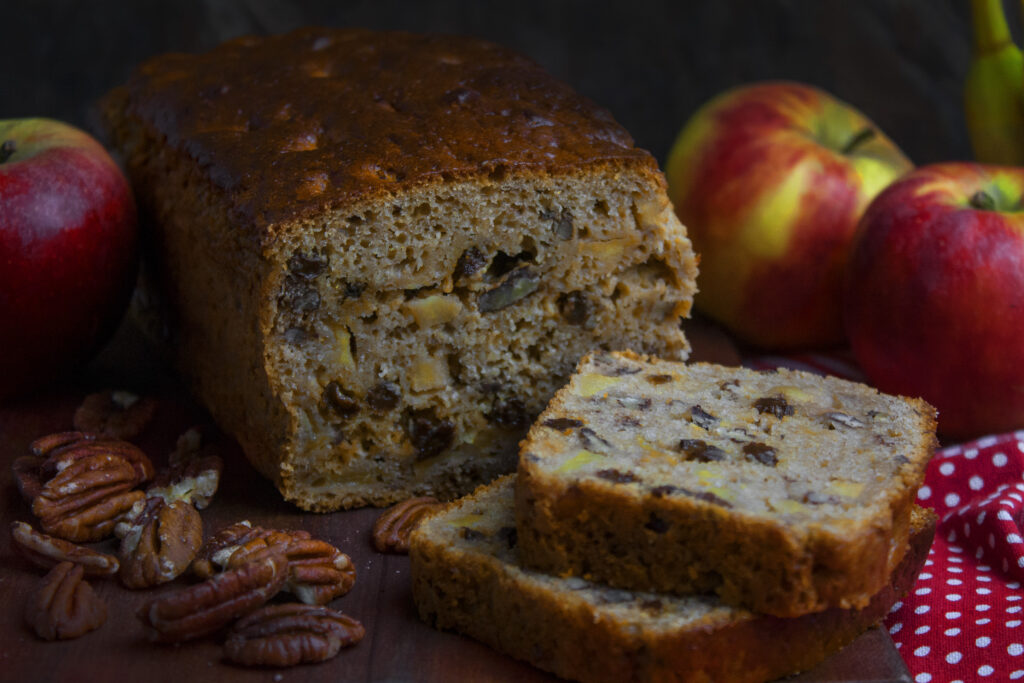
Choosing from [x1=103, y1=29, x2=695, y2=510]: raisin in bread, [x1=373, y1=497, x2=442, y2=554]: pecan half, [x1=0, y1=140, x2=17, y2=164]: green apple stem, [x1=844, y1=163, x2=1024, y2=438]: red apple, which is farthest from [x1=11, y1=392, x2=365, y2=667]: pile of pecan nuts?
[x1=844, y1=163, x2=1024, y2=438]: red apple

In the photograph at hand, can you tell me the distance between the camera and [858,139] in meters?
4.04

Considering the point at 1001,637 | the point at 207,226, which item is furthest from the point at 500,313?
the point at 1001,637

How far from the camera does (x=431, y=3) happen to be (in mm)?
4598

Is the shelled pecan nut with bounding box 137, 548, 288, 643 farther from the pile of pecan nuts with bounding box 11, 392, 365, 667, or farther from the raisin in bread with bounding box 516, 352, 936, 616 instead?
the raisin in bread with bounding box 516, 352, 936, 616

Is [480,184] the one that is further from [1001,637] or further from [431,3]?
[431,3]

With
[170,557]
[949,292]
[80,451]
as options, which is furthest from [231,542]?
[949,292]

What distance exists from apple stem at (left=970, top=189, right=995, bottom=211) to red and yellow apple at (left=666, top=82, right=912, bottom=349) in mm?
436

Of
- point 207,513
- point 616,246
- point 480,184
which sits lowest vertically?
point 207,513

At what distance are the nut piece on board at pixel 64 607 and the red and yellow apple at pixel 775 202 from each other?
227cm

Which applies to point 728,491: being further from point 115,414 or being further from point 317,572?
point 115,414

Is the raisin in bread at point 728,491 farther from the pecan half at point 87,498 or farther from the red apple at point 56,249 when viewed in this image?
the red apple at point 56,249

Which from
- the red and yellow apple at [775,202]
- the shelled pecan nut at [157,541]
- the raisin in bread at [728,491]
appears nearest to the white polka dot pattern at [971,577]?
the raisin in bread at [728,491]

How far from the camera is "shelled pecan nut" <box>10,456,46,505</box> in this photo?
9.20ft

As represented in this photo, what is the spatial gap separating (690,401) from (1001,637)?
83 cm
